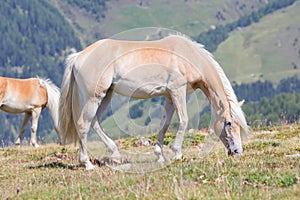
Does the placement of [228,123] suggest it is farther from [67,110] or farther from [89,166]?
[67,110]

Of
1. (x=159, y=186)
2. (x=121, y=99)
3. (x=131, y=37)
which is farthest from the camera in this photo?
(x=121, y=99)

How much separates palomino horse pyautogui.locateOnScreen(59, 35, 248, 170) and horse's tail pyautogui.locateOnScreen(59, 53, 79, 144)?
0.09m

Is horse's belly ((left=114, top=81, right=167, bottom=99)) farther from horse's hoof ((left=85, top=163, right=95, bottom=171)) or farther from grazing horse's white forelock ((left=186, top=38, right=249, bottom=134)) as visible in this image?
horse's hoof ((left=85, top=163, right=95, bottom=171))

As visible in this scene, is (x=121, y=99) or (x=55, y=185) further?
(x=121, y=99)

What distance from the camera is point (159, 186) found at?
30.4 ft

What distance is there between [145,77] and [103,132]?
Result: 1.72 meters

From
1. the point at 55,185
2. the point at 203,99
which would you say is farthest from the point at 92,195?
the point at 203,99

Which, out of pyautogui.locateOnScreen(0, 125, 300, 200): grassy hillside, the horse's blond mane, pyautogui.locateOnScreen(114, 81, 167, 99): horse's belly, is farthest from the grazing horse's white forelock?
pyautogui.locateOnScreen(114, 81, 167, 99): horse's belly

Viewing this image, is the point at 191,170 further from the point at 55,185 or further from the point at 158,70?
the point at 158,70

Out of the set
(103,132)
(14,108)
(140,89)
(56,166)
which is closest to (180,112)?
(140,89)

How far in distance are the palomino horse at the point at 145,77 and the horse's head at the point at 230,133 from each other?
0.02 metres

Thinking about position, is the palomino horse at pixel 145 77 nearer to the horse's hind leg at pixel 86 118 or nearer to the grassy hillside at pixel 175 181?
the horse's hind leg at pixel 86 118

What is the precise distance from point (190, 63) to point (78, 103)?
293 centimetres

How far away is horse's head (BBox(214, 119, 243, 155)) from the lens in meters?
14.3
